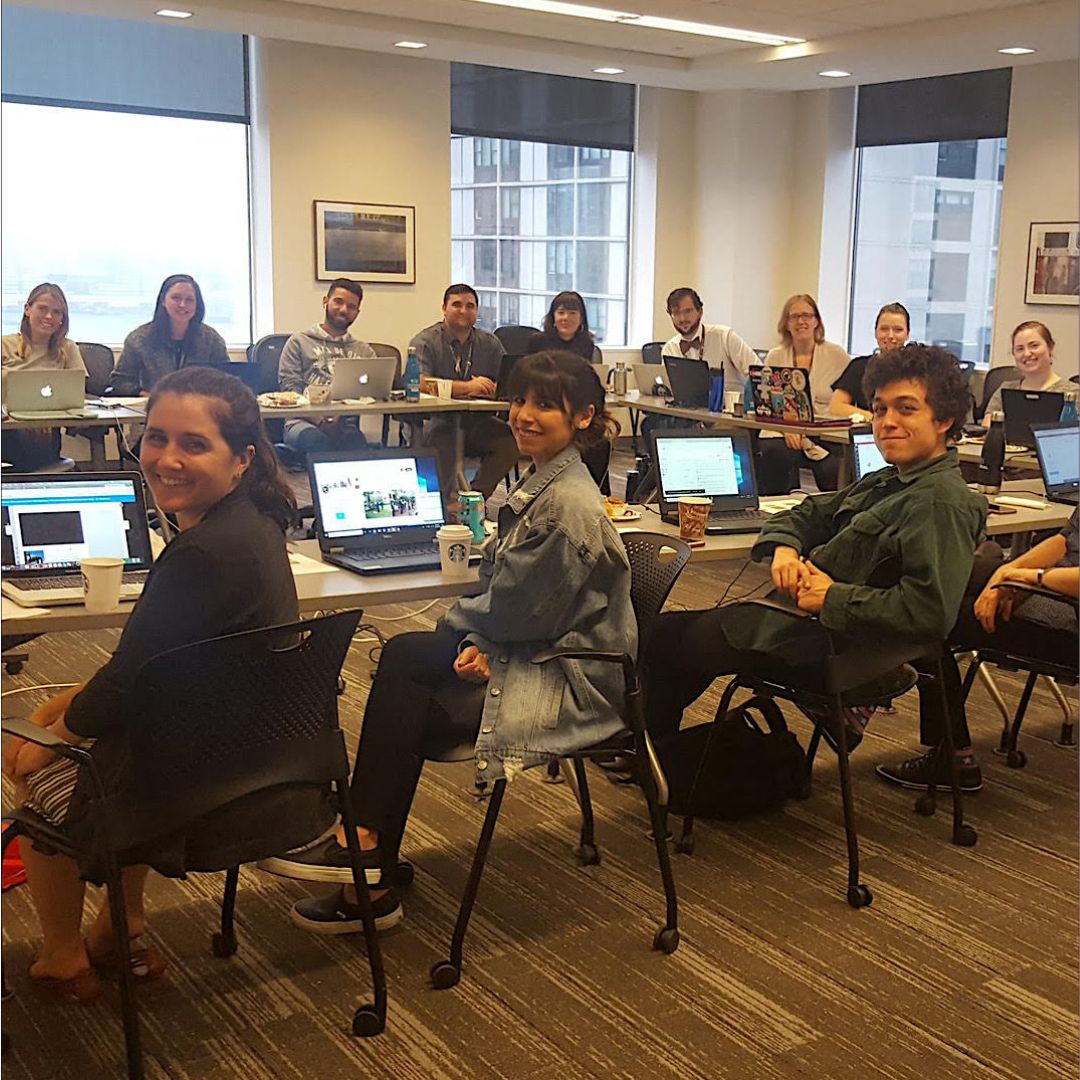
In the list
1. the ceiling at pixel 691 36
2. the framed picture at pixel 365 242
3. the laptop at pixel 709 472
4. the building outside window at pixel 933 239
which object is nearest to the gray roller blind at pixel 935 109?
the building outside window at pixel 933 239

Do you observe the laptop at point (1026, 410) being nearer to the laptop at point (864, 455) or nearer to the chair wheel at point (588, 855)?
the laptop at point (864, 455)

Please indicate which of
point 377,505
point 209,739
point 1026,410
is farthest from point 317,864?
point 1026,410

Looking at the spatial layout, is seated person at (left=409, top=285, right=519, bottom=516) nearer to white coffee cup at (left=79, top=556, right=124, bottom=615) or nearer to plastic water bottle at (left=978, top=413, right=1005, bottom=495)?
plastic water bottle at (left=978, top=413, right=1005, bottom=495)

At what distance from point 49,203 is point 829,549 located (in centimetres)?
705

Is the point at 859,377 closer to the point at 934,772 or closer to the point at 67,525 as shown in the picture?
the point at 934,772

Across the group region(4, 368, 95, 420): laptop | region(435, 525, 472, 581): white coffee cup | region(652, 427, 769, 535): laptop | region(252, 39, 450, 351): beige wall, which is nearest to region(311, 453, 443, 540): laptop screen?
region(435, 525, 472, 581): white coffee cup

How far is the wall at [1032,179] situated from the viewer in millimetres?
8688

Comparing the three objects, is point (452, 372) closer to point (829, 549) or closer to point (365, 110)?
point (365, 110)

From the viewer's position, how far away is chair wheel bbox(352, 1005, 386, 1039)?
244 centimetres

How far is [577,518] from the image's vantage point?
2691 millimetres

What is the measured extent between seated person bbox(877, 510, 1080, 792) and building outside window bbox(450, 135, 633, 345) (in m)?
7.24

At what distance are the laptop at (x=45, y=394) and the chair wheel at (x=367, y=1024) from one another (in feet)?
12.9

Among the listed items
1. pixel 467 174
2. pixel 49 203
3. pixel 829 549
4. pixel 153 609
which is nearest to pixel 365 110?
pixel 467 174

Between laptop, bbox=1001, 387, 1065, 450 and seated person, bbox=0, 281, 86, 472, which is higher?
seated person, bbox=0, 281, 86, 472
